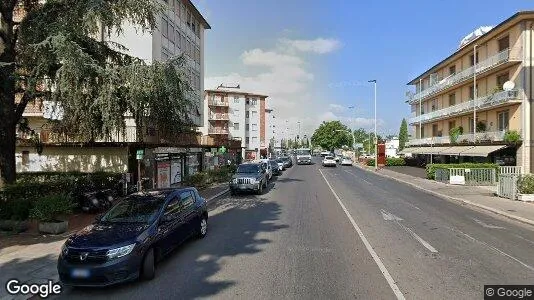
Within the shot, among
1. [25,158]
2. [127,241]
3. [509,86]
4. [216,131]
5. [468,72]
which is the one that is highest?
[468,72]

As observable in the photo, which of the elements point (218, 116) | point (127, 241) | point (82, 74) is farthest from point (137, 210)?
point (218, 116)

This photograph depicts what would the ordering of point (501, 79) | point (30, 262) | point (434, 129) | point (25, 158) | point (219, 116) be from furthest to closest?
point (219, 116) → point (434, 129) → point (501, 79) → point (25, 158) → point (30, 262)

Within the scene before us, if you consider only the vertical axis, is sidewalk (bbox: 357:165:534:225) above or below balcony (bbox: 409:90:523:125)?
below

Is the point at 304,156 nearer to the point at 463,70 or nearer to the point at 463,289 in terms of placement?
the point at 463,70

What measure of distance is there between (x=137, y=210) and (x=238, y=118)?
77.9 metres

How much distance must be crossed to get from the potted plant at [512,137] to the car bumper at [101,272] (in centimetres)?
3216

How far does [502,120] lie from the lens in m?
34.6

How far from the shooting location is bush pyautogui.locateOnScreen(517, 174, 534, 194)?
60.5ft

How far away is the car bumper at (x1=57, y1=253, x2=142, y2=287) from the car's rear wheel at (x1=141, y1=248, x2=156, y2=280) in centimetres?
34

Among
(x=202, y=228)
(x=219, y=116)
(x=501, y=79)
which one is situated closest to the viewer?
(x=202, y=228)

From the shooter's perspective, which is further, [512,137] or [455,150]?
[455,150]

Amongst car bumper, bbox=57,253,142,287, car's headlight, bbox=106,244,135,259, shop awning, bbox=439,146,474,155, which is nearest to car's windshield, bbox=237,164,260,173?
car's headlight, bbox=106,244,135,259

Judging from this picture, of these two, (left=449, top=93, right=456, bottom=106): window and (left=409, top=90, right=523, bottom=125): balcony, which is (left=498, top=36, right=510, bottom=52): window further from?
(left=449, top=93, right=456, bottom=106): window

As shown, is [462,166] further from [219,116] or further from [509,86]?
[219,116]
